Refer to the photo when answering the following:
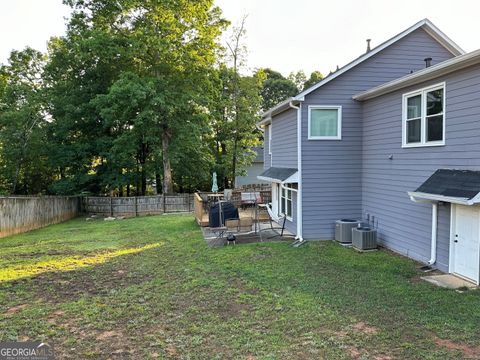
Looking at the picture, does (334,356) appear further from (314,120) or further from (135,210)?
(135,210)

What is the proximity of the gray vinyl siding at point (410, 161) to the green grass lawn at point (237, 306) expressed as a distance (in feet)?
2.57

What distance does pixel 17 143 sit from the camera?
70.4 ft

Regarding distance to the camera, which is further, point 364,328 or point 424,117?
point 424,117

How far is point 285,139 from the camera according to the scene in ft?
42.3

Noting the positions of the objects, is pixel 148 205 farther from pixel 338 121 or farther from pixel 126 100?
pixel 338 121

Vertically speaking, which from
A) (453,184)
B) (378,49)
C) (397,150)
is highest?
(378,49)

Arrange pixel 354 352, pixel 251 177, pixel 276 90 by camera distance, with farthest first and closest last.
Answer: pixel 276 90, pixel 251 177, pixel 354 352

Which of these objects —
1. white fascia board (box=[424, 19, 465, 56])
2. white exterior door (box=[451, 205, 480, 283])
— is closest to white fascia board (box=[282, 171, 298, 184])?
white exterior door (box=[451, 205, 480, 283])

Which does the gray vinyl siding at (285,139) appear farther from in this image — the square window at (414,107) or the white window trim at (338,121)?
the square window at (414,107)

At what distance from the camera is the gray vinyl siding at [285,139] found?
38.7 ft

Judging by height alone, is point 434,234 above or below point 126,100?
below

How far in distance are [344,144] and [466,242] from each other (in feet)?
16.2

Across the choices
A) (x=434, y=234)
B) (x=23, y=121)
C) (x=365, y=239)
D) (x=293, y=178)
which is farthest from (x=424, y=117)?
(x=23, y=121)

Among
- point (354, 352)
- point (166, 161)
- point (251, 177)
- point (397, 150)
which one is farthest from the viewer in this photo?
point (251, 177)
